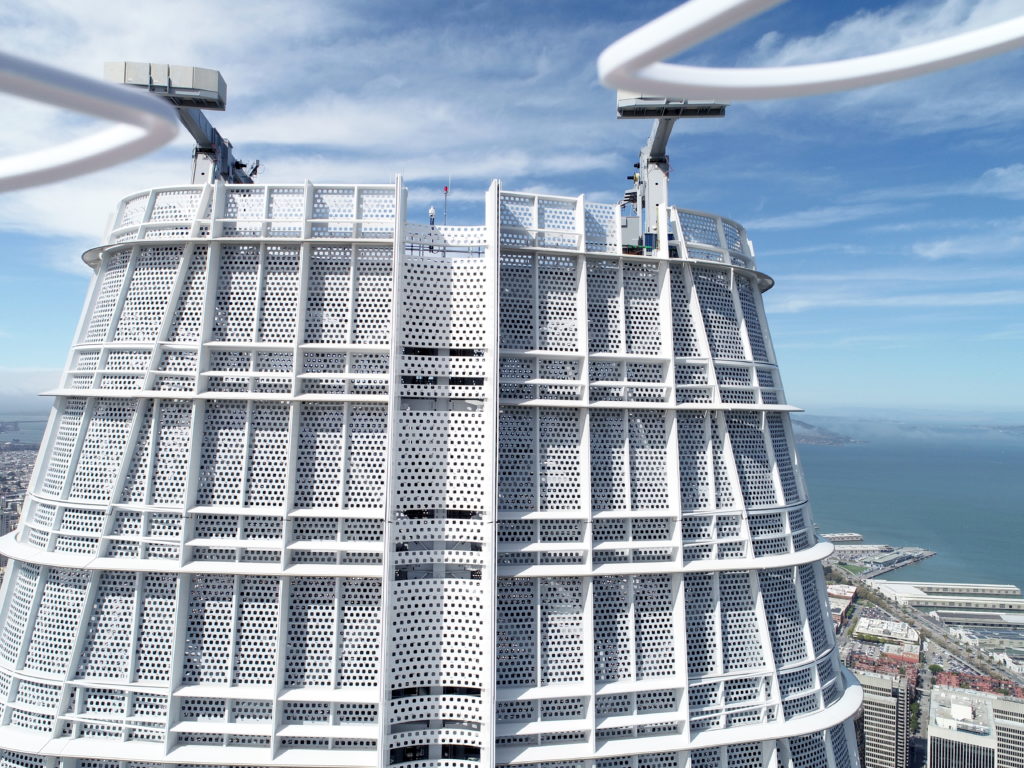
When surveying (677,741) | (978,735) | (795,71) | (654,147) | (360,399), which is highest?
(654,147)

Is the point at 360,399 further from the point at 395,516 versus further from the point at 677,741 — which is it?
the point at 677,741

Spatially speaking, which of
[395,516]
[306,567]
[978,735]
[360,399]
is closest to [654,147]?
[360,399]


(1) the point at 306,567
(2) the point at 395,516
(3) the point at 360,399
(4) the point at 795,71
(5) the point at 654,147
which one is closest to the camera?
(4) the point at 795,71

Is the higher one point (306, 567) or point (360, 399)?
point (360, 399)

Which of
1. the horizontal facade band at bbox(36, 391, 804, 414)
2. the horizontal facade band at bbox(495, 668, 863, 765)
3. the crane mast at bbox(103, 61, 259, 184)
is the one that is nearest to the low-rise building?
the horizontal facade band at bbox(495, 668, 863, 765)

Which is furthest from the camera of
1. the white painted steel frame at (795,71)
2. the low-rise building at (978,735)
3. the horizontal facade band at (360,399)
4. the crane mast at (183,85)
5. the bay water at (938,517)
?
the bay water at (938,517)

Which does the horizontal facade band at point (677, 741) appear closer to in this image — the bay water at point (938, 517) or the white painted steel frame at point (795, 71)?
the white painted steel frame at point (795, 71)

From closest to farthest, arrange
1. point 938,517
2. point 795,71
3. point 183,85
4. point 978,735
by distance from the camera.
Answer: point 795,71 < point 183,85 < point 978,735 < point 938,517

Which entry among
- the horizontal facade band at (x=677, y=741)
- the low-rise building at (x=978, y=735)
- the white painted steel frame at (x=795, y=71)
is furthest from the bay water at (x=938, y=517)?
the white painted steel frame at (x=795, y=71)

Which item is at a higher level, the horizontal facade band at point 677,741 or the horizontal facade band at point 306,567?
the horizontal facade band at point 306,567
